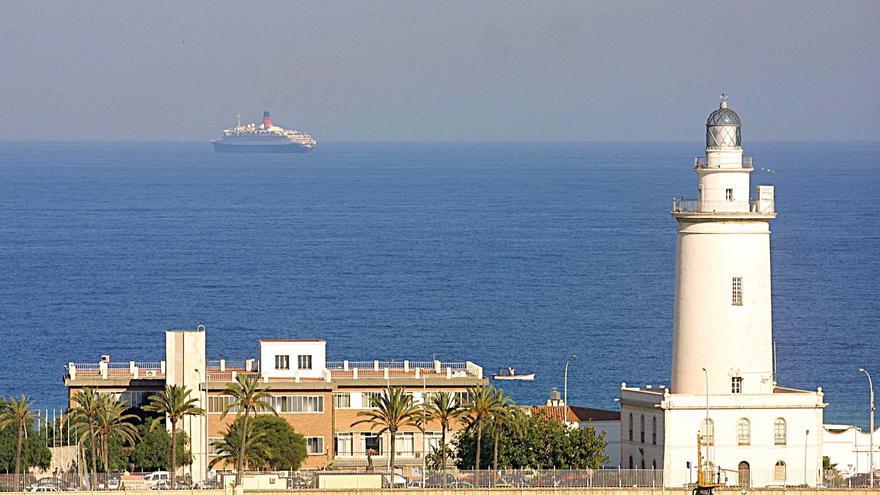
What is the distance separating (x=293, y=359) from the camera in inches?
3022

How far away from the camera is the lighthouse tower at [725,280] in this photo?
65.1 meters

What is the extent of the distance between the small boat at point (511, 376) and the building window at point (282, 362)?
3459cm

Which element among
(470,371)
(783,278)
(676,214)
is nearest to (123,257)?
(783,278)

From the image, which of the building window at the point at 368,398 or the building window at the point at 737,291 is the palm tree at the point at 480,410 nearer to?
the building window at the point at 737,291

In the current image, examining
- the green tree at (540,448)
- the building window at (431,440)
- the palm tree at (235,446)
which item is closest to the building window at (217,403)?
the palm tree at (235,446)

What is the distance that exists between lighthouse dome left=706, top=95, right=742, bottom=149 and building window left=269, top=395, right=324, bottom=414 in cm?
1834

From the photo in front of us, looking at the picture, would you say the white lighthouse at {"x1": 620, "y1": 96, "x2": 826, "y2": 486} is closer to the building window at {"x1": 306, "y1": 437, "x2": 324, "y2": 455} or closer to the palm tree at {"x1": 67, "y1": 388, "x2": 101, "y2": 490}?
the building window at {"x1": 306, "y1": 437, "x2": 324, "y2": 455}

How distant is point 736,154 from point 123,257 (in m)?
134

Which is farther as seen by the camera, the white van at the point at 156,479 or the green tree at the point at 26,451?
the green tree at the point at 26,451

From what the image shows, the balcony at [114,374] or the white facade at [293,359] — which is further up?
the white facade at [293,359]

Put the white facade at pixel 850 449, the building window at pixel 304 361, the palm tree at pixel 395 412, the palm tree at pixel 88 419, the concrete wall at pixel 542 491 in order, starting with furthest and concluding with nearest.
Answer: the building window at pixel 304 361
the white facade at pixel 850 449
the palm tree at pixel 395 412
the palm tree at pixel 88 419
the concrete wall at pixel 542 491

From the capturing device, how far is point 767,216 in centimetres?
6500

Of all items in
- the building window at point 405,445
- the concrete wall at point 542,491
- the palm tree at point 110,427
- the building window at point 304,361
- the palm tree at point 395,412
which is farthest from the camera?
the building window at point 304,361

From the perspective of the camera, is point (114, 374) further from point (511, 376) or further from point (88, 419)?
point (511, 376)
